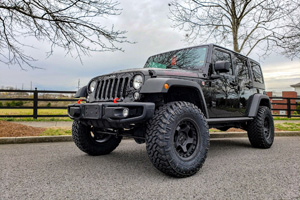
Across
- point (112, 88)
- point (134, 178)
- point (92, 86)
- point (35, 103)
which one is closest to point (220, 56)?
point (112, 88)

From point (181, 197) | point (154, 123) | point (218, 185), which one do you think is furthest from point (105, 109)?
point (218, 185)

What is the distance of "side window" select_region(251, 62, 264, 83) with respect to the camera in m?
5.98

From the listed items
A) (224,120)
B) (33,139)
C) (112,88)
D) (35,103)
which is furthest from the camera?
(35,103)

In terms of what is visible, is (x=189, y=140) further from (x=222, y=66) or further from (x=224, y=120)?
(x=222, y=66)

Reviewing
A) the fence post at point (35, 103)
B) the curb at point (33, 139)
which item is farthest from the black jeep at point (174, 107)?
the fence post at point (35, 103)

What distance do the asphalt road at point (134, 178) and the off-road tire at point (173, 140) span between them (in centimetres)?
17

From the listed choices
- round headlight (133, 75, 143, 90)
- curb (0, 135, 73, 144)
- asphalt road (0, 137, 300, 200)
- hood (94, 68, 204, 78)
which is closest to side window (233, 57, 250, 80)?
hood (94, 68, 204, 78)

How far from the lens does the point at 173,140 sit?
309 cm

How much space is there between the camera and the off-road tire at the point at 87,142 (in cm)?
421

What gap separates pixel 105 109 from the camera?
312 cm

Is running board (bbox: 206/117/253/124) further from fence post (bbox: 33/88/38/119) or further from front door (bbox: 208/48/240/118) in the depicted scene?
fence post (bbox: 33/88/38/119)

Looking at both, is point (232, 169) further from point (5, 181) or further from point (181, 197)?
point (5, 181)

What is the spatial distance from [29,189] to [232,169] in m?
2.69

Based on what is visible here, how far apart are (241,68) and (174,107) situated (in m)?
2.95
